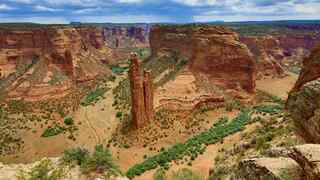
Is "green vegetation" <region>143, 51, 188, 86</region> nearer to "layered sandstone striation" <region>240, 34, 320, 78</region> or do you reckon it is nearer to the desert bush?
the desert bush

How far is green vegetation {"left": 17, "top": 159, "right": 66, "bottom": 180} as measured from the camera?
77.1 ft

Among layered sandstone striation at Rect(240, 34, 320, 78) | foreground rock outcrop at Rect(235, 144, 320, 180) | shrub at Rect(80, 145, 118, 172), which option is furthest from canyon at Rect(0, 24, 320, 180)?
foreground rock outcrop at Rect(235, 144, 320, 180)

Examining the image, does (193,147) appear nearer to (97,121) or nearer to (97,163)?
(97,121)

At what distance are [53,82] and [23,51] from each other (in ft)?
37.4

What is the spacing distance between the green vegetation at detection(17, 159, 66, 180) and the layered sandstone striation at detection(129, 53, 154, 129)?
2985 centimetres

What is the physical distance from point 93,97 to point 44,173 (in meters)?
51.8

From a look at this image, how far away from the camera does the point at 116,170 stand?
86.0ft

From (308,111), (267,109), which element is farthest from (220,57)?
(308,111)

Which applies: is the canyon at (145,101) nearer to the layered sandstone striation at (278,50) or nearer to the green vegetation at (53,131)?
the green vegetation at (53,131)

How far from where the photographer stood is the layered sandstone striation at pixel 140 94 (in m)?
54.5

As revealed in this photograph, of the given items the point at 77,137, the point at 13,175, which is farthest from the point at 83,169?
the point at 77,137

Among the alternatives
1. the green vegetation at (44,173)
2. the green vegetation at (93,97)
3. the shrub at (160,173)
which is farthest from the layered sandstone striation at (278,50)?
the green vegetation at (44,173)

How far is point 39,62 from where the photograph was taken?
80938 mm

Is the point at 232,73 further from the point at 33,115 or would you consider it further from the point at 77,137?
the point at 33,115
